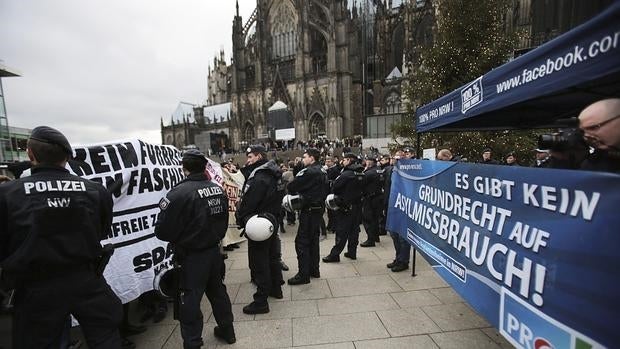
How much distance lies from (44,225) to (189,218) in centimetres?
112

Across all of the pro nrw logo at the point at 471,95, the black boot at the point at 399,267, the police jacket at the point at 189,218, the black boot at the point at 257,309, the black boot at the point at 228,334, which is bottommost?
the black boot at the point at 399,267

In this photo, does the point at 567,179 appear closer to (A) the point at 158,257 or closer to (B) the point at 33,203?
(B) the point at 33,203

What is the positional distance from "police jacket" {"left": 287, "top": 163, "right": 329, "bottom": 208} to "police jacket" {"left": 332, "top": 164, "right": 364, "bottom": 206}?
2.88 feet

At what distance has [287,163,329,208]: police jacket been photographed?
4902 mm

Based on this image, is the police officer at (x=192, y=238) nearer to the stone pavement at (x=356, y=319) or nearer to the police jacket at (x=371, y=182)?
the stone pavement at (x=356, y=319)

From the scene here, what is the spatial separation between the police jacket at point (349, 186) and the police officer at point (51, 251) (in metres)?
4.07

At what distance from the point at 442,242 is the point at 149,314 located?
372cm

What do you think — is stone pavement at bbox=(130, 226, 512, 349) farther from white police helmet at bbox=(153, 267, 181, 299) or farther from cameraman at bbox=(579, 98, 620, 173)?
cameraman at bbox=(579, 98, 620, 173)

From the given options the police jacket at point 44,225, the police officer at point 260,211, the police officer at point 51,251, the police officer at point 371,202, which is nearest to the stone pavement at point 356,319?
the police officer at point 260,211

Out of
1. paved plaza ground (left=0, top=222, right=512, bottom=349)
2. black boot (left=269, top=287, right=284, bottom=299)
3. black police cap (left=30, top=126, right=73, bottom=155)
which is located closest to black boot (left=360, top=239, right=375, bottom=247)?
paved plaza ground (left=0, top=222, right=512, bottom=349)

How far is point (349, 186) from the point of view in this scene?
5824 mm

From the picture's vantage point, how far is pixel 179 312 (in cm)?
303

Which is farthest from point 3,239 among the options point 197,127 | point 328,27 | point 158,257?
point 197,127

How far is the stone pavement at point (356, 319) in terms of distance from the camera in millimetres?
3303
